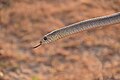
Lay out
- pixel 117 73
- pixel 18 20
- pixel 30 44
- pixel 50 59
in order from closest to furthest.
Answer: pixel 117 73
pixel 50 59
pixel 30 44
pixel 18 20

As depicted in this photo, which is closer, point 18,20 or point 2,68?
point 2,68

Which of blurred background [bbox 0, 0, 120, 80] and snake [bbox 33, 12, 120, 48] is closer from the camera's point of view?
snake [bbox 33, 12, 120, 48]

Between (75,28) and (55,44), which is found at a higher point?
(55,44)

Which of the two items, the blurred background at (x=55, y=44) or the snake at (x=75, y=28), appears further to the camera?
the blurred background at (x=55, y=44)

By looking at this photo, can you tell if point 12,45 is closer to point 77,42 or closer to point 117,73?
point 77,42

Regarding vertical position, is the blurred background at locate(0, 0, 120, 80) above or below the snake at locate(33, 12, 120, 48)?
above

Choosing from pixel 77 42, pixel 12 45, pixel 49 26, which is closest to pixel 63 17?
pixel 49 26

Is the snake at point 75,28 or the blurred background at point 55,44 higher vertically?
the blurred background at point 55,44

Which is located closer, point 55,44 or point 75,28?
point 75,28
